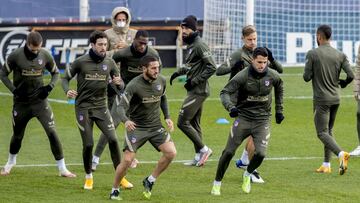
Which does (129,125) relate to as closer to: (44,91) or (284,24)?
(44,91)

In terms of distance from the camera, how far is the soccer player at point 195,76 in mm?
17906

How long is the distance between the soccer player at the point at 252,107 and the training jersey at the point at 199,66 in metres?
2.47

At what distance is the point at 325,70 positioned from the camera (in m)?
17.0

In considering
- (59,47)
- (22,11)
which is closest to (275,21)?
(59,47)

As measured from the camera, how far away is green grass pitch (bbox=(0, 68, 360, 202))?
1517 centimetres

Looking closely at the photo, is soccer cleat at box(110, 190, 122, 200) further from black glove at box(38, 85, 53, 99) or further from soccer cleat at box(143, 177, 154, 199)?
black glove at box(38, 85, 53, 99)

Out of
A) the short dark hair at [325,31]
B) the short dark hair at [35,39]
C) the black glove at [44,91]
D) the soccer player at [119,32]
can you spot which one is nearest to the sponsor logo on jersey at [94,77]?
the black glove at [44,91]

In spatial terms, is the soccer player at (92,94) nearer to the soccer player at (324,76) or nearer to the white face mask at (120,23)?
the white face mask at (120,23)

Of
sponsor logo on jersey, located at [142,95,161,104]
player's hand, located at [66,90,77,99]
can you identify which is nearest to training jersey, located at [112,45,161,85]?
player's hand, located at [66,90,77,99]

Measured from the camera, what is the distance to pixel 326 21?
34.1 meters

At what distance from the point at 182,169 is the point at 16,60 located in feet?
10.9

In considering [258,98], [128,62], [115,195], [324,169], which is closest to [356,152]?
[324,169]

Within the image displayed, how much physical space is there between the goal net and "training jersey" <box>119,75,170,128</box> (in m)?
16.7

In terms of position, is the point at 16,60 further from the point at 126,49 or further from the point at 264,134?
the point at 264,134
